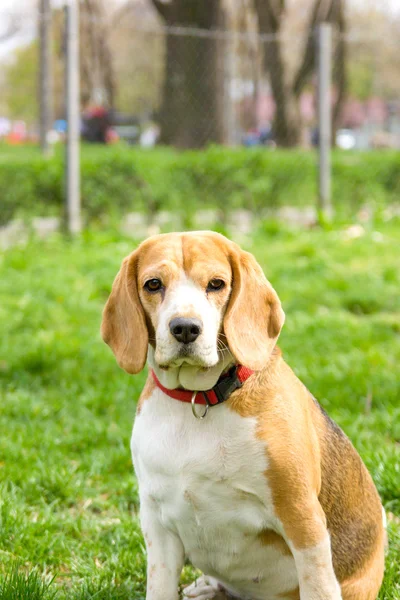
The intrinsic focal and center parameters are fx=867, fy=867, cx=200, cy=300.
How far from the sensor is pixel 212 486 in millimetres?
2746

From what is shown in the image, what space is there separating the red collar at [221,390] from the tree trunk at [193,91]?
28.7 ft

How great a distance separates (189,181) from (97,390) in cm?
560

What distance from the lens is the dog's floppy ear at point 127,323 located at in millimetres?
2850

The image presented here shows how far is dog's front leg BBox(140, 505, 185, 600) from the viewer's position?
9.70ft

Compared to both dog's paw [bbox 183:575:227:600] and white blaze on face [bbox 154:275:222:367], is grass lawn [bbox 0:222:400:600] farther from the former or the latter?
white blaze on face [bbox 154:275:222:367]

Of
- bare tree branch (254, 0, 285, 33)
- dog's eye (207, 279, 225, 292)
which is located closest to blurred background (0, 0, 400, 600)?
dog's eye (207, 279, 225, 292)

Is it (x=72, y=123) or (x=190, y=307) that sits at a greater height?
(x=190, y=307)

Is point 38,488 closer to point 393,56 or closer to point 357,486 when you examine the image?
point 357,486

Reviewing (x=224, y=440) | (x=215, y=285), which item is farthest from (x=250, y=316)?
(x=224, y=440)

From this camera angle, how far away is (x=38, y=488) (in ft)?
14.0

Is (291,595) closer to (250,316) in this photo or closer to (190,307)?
(250,316)

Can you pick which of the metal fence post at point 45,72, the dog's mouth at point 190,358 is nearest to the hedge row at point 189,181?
the metal fence post at point 45,72

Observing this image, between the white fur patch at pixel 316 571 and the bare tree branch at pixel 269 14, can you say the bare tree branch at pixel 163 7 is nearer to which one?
the bare tree branch at pixel 269 14

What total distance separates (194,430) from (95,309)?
4.53m
